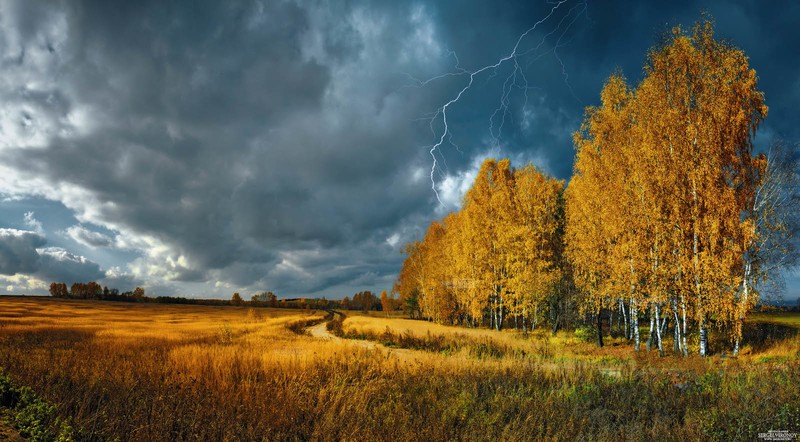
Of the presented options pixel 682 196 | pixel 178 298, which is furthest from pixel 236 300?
pixel 682 196

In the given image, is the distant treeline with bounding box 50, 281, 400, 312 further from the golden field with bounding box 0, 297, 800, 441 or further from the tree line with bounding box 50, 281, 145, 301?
the golden field with bounding box 0, 297, 800, 441

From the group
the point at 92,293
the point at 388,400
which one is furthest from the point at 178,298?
the point at 388,400

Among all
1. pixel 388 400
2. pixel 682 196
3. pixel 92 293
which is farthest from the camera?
pixel 92 293

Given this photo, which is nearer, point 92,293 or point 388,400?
point 388,400

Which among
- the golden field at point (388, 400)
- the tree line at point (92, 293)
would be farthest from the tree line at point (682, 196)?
the tree line at point (92, 293)

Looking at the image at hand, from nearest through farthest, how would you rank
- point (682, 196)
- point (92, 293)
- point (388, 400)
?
point (388, 400), point (682, 196), point (92, 293)

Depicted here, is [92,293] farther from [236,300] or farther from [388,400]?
[388,400]

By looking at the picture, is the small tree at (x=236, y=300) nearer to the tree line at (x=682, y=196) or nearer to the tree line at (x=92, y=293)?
the tree line at (x=92, y=293)

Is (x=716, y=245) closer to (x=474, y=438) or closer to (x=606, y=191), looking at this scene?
(x=606, y=191)

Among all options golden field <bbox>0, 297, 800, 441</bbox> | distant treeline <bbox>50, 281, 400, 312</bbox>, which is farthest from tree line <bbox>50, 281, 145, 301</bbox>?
golden field <bbox>0, 297, 800, 441</bbox>

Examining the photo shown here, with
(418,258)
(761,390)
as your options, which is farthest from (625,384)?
(418,258)

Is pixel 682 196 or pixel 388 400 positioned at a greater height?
pixel 682 196

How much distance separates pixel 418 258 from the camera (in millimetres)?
53750

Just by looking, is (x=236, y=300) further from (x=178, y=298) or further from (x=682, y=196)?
(x=682, y=196)
